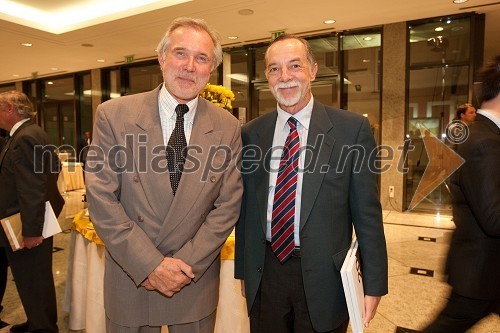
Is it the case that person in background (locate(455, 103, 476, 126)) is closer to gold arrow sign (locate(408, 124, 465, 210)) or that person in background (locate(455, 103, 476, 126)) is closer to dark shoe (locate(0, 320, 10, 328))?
gold arrow sign (locate(408, 124, 465, 210))

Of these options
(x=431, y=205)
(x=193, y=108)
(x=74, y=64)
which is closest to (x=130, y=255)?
(x=193, y=108)

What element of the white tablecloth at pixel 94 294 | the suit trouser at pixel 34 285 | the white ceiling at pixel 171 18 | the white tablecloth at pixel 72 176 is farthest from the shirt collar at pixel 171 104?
the white tablecloth at pixel 72 176

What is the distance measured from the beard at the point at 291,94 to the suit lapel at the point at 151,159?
53cm

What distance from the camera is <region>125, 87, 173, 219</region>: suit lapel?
4.54 feet

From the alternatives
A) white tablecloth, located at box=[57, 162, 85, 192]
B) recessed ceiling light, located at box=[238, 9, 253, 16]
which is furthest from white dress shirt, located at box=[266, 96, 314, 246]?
white tablecloth, located at box=[57, 162, 85, 192]

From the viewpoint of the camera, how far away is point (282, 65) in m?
1.53

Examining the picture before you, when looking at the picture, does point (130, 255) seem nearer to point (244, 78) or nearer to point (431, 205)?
point (431, 205)

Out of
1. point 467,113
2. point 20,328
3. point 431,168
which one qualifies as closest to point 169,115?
point 20,328

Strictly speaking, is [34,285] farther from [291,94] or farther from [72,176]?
[72,176]

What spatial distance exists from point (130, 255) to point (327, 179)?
0.81m

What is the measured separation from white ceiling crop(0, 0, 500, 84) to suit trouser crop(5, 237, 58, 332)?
4436 mm

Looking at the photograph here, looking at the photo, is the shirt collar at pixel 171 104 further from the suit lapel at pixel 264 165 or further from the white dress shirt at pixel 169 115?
the suit lapel at pixel 264 165

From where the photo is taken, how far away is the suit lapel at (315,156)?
1416 millimetres

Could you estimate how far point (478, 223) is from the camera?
1674 millimetres
